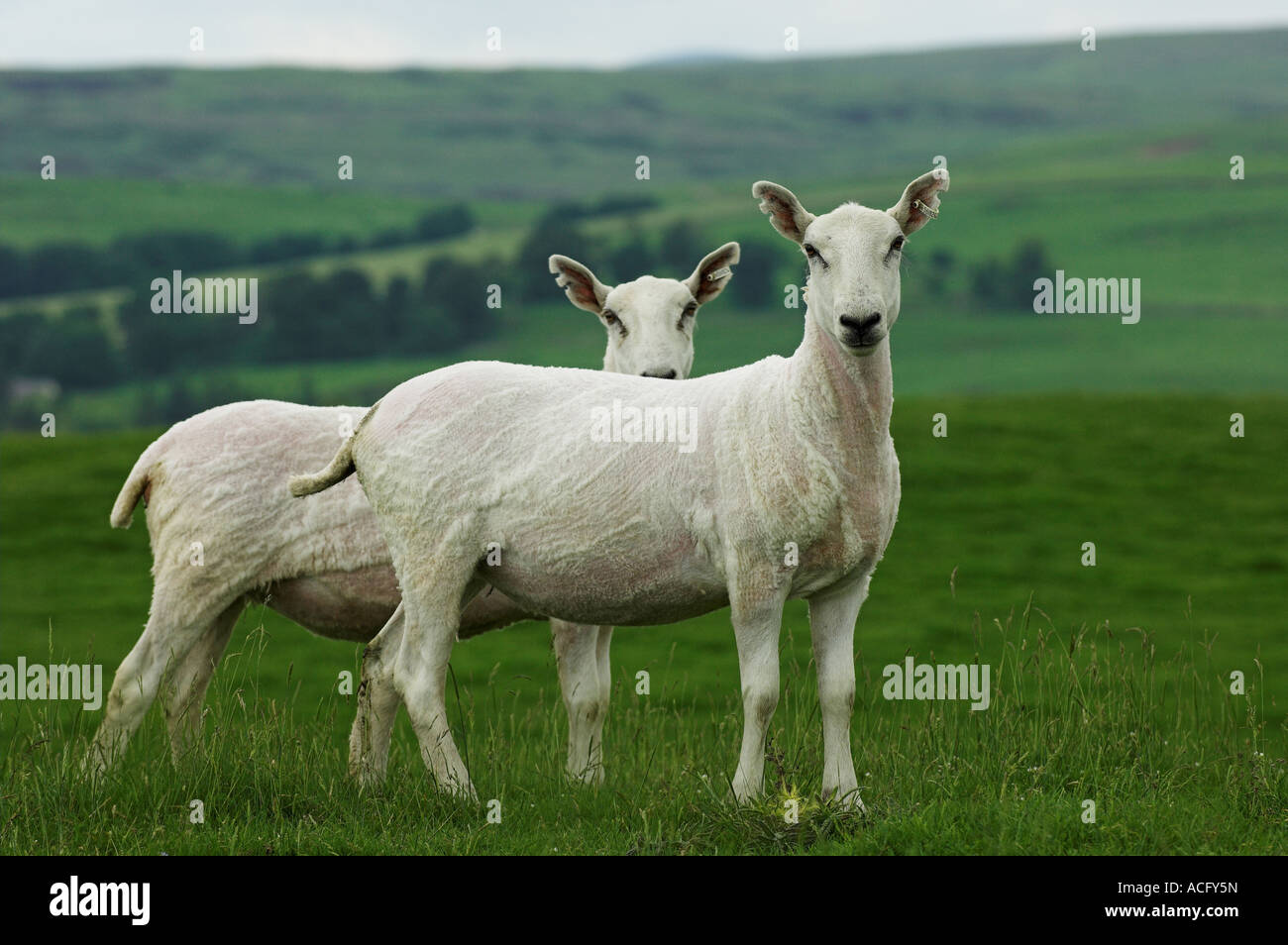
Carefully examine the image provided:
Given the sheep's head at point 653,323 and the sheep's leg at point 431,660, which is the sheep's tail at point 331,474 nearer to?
the sheep's leg at point 431,660

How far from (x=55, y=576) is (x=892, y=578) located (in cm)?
1646

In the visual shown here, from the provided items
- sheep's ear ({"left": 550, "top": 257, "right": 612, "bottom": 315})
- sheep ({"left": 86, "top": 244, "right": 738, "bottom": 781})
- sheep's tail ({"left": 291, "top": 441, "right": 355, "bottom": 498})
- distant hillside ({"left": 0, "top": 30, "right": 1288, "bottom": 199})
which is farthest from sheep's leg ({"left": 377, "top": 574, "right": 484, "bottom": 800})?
distant hillside ({"left": 0, "top": 30, "right": 1288, "bottom": 199})

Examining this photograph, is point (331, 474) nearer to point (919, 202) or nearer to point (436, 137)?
point (919, 202)

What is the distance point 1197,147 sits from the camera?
452ft

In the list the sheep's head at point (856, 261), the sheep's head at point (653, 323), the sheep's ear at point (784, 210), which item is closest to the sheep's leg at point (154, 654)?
the sheep's head at point (653, 323)

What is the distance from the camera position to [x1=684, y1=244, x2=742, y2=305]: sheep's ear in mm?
10867

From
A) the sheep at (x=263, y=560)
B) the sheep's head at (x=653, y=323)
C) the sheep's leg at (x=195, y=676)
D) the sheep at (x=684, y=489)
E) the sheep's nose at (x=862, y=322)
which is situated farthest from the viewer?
the sheep's head at (x=653, y=323)

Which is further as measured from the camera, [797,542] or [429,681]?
[429,681]

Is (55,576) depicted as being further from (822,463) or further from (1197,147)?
(1197,147)

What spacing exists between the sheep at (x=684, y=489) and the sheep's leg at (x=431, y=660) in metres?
0.01

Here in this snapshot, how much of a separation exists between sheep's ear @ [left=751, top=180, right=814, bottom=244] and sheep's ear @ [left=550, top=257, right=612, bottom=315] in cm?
290

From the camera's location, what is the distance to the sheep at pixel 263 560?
9.75m
